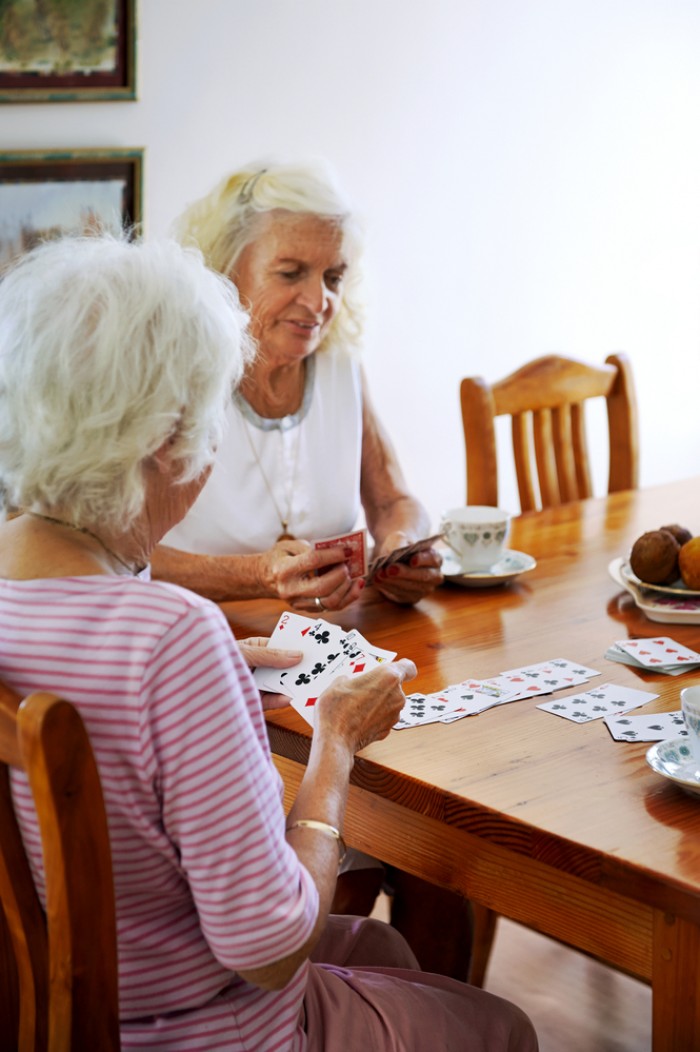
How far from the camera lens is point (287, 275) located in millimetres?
2236

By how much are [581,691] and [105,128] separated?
224 centimetres

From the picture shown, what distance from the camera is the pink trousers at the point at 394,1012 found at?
1234mm

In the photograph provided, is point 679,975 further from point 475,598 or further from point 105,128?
point 105,128

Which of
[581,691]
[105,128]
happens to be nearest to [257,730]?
[581,691]

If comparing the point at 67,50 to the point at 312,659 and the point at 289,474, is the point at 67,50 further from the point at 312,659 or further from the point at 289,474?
the point at 312,659

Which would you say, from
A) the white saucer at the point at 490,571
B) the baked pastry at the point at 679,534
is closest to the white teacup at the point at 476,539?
the white saucer at the point at 490,571

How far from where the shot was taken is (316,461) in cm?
236

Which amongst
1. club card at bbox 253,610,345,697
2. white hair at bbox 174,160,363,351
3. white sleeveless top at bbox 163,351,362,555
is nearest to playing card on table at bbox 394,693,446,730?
club card at bbox 253,610,345,697

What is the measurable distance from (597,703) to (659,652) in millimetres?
205

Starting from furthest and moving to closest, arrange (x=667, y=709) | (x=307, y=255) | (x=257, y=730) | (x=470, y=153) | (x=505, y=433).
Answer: (x=505, y=433)
(x=470, y=153)
(x=307, y=255)
(x=667, y=709)
(x=257, y=730)

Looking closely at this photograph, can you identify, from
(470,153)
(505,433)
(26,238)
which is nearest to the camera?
(26,238)

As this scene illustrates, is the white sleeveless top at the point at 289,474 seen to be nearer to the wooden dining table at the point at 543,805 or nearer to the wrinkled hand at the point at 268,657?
the wooden dining table at the point at 543,805

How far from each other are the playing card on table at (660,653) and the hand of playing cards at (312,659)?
32 centimetres

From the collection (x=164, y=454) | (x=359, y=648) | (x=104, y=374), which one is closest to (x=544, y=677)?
(x=359, y=648)
